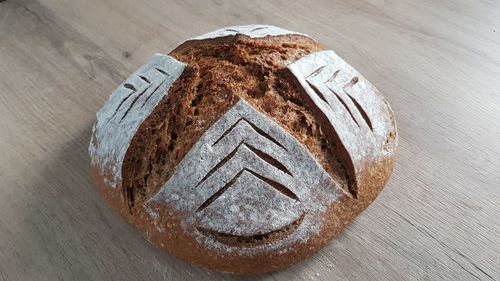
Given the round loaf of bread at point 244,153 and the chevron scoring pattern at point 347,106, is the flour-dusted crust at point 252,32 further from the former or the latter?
the chevron scoring pattern at point 347,106

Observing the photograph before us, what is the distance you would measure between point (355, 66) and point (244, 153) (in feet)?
2.30

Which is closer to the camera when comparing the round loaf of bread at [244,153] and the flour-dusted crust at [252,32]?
the round loaf of bread at [244,153]

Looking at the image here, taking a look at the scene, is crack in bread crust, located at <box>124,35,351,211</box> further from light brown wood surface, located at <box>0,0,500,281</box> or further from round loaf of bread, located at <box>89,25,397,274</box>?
light brown wood surface, located at <box>0,0,500,281</box>

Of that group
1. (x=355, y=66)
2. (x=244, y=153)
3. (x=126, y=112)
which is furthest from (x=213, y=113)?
(x=355, y=66)

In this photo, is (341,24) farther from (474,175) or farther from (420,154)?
(474,175)

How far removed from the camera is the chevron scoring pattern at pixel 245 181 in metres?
1.02

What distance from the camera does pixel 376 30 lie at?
5.55ft

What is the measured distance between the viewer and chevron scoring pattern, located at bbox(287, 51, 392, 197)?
1.10 metres

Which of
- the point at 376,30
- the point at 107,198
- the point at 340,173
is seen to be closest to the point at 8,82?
the point at 107,198

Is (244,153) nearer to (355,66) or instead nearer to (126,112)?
(126,112)

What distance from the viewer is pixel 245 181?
40.1 inches

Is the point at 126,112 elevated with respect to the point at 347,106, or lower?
lower

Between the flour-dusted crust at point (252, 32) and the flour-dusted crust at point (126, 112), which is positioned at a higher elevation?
the flour-dusted crust at point (252, 32)

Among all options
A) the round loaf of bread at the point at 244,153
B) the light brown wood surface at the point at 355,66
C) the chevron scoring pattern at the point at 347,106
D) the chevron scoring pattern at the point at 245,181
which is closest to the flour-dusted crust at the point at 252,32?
the round loaf of bread at the point at 244,153
